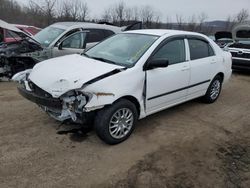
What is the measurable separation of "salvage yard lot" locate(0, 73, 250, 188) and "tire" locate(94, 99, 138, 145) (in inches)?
5.9

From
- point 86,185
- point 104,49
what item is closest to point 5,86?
point 104,49

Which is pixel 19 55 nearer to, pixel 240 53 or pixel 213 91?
pixel 213 91

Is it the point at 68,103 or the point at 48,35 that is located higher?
the point at 48,35

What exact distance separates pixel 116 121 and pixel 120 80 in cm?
62

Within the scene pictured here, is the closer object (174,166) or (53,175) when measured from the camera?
(53,175)

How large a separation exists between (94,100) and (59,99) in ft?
1.65

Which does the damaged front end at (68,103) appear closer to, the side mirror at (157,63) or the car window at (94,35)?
the side mirror at (157,63)

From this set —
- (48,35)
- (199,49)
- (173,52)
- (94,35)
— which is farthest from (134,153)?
(48,35)


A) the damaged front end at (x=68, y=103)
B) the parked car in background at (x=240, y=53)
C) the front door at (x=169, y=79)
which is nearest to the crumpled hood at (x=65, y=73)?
the damaged front end at (x=68, y=103)

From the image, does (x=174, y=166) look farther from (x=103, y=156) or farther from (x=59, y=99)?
(x=59, y=99)

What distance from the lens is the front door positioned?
427cm

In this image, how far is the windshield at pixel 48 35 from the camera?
25.3 ft

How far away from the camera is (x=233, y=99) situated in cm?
666

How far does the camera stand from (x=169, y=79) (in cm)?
451
